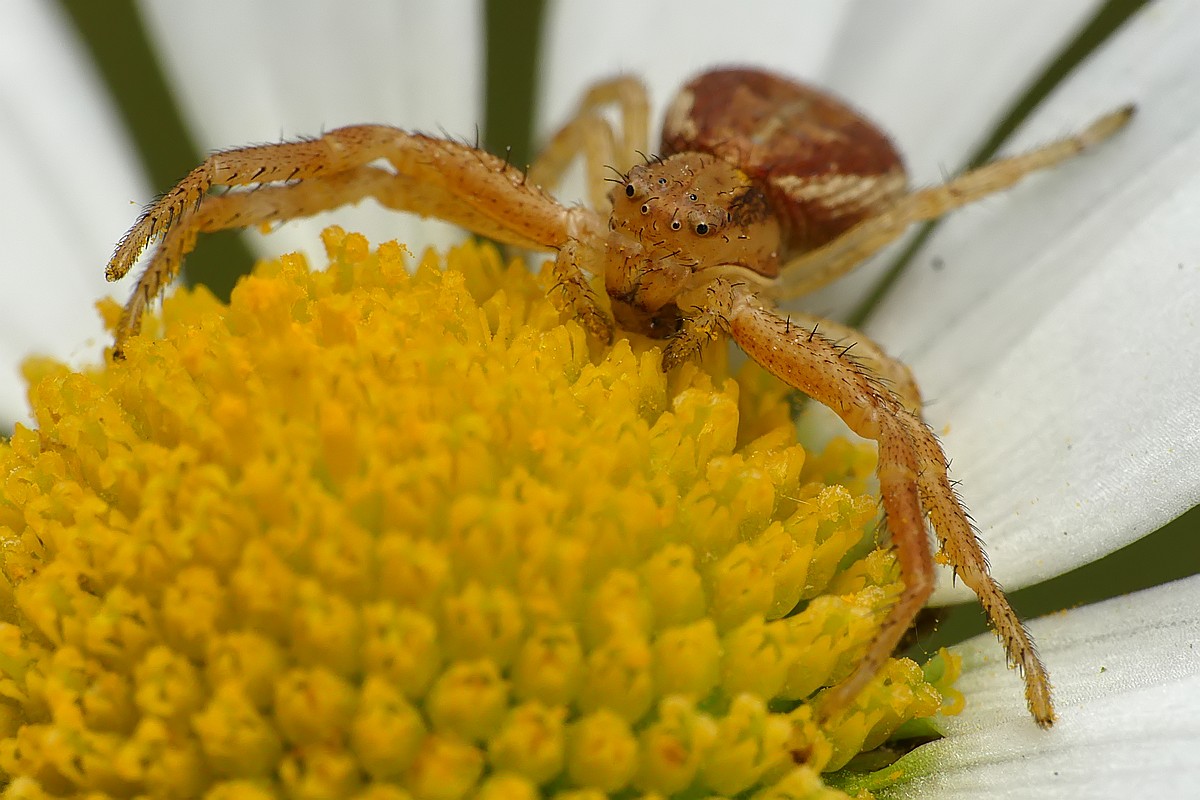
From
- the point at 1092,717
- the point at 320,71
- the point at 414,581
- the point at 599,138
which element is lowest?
the point at 1092,717

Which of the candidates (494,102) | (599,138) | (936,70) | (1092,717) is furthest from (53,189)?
(1092,717)

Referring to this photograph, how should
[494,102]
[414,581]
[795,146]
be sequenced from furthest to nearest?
[494,102], [795,146], [414,581]

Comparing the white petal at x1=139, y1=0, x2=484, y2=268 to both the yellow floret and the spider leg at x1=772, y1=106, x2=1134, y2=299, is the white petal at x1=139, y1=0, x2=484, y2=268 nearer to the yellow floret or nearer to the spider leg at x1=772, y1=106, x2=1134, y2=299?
the spider leg at x1=772, y1=106, x2=1134, y2=299

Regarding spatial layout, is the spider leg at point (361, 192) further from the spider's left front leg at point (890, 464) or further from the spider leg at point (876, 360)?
the spider leg at point (876, 360)

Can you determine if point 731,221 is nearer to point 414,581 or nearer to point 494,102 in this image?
point 414,581

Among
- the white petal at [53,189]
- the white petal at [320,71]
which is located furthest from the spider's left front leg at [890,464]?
the white petal at [53,189]

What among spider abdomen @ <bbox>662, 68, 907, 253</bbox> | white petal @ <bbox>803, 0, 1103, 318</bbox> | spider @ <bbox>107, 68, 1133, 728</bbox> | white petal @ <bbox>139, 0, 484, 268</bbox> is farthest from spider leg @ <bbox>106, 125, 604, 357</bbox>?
white petal @ <bbox>803, 0, 1103, 318</bbox>

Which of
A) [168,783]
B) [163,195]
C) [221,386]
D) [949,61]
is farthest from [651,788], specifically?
[949,61]
